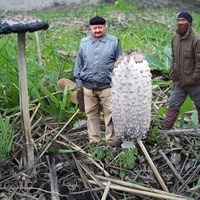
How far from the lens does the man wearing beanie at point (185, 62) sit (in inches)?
77.0

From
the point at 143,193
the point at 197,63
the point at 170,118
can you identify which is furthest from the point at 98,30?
the point at 143,193

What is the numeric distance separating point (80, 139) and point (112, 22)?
10.9 ft

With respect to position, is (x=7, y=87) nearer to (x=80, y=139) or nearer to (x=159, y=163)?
(x=80, y=139)

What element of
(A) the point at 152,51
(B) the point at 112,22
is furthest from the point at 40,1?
(A) the point at 152,51

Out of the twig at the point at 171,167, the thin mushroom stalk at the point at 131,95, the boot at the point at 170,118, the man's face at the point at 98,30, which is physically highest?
the man's face at the point at 98,30

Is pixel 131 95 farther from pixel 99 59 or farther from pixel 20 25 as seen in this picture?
pixel 20 25

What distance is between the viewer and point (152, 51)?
3.46 m

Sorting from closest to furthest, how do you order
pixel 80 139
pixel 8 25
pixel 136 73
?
pixel 8 25, pixel 136 73, pixel 80 139

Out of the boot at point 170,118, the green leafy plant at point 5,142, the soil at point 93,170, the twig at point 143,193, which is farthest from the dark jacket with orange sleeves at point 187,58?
the green leafy plant at point 5,142

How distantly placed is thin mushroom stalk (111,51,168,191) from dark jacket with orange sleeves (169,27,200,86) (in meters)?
0.36

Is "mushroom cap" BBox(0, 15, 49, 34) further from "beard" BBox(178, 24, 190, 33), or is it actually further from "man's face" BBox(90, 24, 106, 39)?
"beard" BBox(178, 24, 190, 33)

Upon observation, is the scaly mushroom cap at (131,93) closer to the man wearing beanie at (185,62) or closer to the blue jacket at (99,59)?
the blue jacket at (99,59)

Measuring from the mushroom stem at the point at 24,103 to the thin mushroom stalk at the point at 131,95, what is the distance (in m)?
0.43

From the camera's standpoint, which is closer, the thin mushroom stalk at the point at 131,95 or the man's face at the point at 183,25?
the thin mushroom stalk at the point at 131,95
